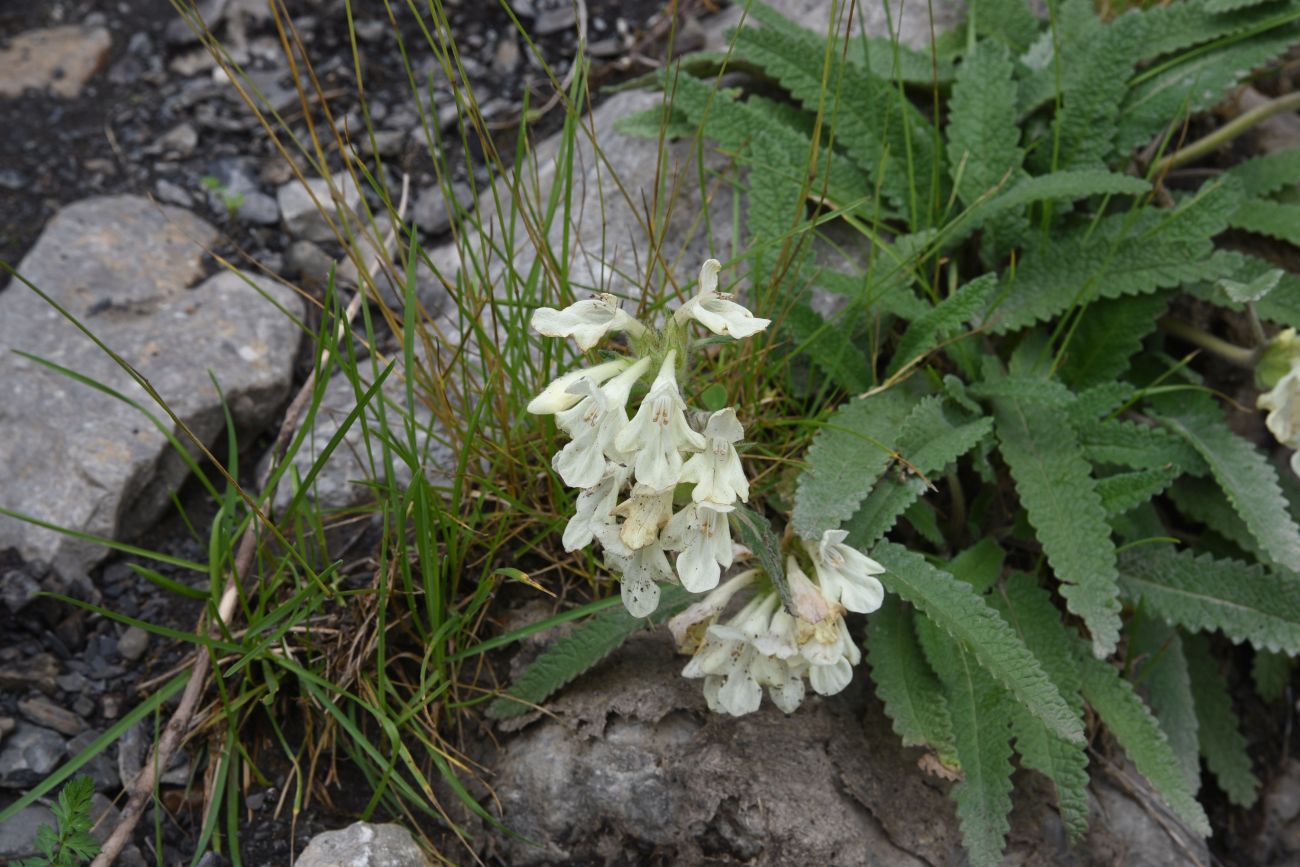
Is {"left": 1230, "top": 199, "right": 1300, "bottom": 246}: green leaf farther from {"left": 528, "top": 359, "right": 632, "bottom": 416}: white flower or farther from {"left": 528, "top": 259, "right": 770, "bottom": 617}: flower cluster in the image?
{"left": 528, "top": 359, "right": 632, "bottom": 416}: white flower

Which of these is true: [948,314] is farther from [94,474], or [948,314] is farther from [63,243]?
[63,243]

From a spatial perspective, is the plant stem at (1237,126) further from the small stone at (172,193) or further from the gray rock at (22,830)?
the gray rock at (22,830)

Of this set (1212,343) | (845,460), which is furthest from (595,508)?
(1212,343)

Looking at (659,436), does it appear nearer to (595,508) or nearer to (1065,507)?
(595,508)

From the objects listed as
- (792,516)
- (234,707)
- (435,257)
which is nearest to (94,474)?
Answer: (234,707)

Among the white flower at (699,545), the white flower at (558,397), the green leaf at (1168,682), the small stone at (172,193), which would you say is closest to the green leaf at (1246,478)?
the green leaf at (1168,682)
